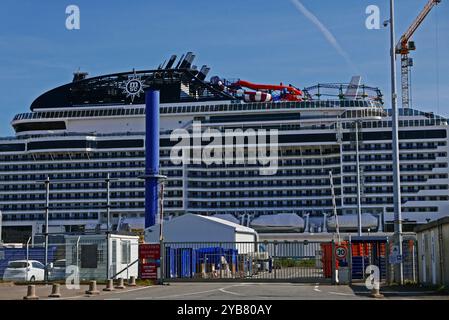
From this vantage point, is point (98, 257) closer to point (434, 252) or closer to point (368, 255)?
point (368, 255)

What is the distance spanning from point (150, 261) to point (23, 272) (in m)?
7.81

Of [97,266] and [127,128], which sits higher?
[127,128]

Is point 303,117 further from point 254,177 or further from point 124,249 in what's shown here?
point 124,249

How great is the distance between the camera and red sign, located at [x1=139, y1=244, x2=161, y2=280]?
29891 millimetres

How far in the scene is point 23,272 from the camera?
34344mm

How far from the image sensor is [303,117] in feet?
311

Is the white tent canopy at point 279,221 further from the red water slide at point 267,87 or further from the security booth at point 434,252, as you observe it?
the security booth at point 434,252

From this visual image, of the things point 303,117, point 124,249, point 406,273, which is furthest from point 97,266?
point 303,117

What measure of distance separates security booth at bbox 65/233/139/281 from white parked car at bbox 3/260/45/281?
3879 millimetres

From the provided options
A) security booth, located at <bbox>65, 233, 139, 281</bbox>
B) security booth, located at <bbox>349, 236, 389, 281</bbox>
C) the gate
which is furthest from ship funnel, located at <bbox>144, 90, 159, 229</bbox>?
security booth, located at <bbox>65, 233, 139, 281</bbox>

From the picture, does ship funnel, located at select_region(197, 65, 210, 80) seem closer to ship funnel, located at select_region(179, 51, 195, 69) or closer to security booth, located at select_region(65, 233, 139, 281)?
ship funnel, located at select_region(179, 51, 195, 69)


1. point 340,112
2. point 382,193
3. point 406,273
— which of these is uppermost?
point 340,112
